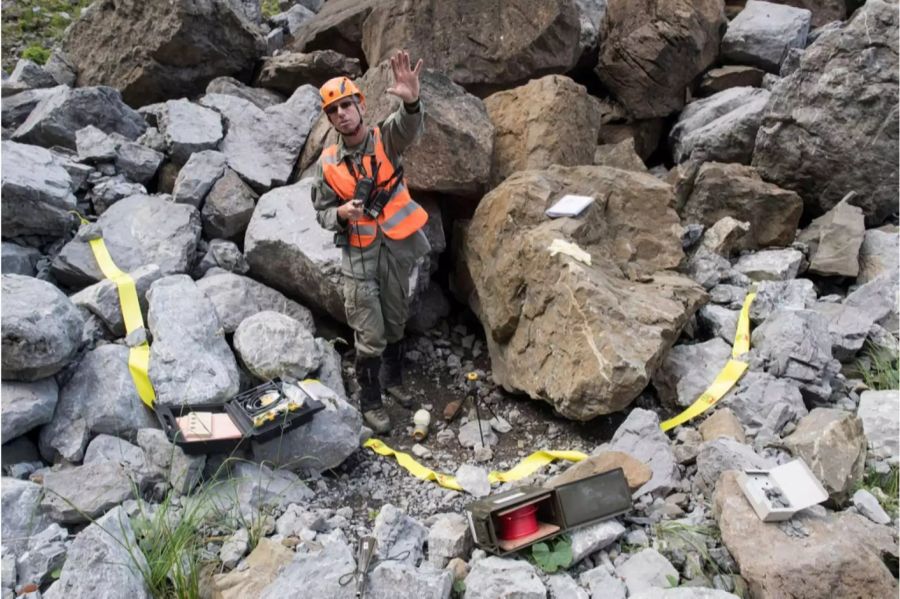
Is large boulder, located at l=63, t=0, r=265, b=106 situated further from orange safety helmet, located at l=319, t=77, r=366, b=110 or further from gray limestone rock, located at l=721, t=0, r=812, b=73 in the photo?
gray limestone rock, located at l=721, t=0, r=812, b=73

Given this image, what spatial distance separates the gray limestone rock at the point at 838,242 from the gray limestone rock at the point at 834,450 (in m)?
2.45

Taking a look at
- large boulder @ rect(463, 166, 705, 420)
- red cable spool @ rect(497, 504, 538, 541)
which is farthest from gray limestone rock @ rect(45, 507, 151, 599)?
large boulder @ rect(463, 166, 705, 420)

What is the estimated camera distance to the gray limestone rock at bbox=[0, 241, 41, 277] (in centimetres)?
→ 475

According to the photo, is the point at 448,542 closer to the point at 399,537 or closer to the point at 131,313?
the point at 399,537

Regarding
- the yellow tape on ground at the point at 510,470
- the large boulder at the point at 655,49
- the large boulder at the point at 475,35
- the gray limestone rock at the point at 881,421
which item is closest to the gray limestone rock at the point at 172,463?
the yellow tape on ground at the point at 510,470

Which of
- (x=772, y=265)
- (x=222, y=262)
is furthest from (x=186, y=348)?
(x=772, y=265)

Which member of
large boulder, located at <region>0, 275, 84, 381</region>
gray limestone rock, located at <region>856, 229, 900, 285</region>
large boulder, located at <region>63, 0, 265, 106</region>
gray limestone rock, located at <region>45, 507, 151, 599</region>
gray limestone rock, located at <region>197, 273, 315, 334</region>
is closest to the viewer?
gray limestone rock, located at <region>45, 507, 151, 599</region>

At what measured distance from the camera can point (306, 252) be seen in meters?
5.08

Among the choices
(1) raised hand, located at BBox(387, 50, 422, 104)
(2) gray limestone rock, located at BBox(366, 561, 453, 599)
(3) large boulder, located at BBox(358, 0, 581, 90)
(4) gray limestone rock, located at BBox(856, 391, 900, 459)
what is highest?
(1) raised hand, located at BBox(387, 50, 422, 104)

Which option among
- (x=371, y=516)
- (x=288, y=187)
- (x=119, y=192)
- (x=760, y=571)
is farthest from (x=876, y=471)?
(x=119, y=192)

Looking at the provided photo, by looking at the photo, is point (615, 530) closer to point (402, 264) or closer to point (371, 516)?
point (371, 516)

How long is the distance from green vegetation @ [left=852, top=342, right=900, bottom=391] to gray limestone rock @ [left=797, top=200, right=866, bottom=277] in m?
1.20

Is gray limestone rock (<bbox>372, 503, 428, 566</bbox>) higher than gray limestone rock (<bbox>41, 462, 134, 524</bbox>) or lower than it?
lower

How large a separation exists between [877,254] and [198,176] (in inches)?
240
